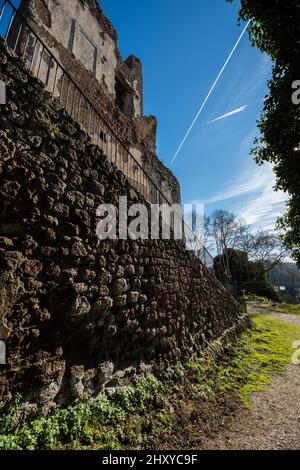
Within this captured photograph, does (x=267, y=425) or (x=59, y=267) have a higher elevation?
(x=59, y=267)

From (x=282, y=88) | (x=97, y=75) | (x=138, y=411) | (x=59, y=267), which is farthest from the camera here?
(x=97, y=75)

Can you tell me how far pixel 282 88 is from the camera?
519 centimetres

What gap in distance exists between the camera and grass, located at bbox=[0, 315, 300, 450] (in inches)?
77.1

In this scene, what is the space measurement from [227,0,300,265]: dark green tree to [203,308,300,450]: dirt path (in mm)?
4194

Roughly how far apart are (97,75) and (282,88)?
6.11 meters

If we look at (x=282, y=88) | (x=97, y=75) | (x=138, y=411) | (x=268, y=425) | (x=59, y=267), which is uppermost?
(x=97, y=75)

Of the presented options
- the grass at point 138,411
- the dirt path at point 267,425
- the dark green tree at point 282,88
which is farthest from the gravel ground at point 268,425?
the dark green tree at point 282,88

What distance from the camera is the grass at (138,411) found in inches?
77.1

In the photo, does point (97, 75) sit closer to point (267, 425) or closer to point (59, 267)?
point (59, 267)

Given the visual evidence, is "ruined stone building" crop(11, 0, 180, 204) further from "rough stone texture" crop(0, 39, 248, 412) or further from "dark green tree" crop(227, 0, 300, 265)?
"dark green tree" crop(227, 0, 300, 265)

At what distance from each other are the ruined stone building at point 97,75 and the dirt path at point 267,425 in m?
4.46

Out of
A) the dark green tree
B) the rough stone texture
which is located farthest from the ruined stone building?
the dark green tree

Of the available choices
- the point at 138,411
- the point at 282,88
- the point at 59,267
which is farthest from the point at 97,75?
the point at 138,411

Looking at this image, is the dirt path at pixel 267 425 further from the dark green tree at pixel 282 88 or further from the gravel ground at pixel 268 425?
the dark green tree at pixel 282 88
